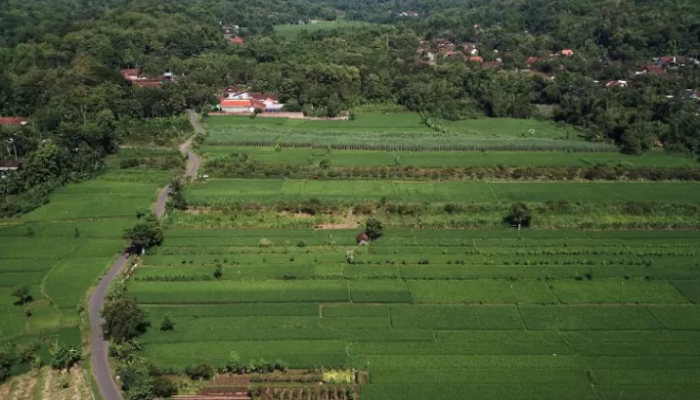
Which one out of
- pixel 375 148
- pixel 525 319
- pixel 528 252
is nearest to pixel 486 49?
pixel 375 148

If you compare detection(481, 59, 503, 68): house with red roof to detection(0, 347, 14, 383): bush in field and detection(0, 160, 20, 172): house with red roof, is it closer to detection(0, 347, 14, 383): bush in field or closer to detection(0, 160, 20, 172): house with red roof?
detection(0, 160, 20, 172): house with red roof

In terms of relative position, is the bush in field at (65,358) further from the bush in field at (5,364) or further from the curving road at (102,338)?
the bush in field at (5,364)

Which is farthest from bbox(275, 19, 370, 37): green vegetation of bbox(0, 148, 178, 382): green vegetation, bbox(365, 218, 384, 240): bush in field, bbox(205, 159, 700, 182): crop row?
bbox(365, 218, 384, 240): bush in field

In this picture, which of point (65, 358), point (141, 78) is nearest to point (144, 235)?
point (65, 358)

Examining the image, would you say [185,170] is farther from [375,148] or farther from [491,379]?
[491,379]

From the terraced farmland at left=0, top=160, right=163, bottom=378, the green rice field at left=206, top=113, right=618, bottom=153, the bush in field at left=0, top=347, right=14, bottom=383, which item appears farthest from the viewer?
the green rice field at left=206, top=113, right=618, bottom=153

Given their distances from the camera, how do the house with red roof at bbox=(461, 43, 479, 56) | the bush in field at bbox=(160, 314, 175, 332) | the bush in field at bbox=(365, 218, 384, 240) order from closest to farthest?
the bush in field at bbox=(160, 314, 175, 332), the bush in field at bbox=(365, 218, 384, 240), the house with red roof at bbox=(461, 43, 479, 56)
